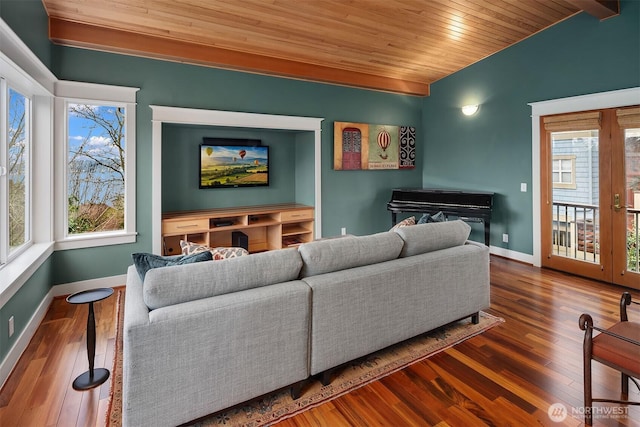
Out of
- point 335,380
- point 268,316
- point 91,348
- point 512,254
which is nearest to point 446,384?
point 335,380

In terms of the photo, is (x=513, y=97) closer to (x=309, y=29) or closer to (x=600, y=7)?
(x=600, y=7)

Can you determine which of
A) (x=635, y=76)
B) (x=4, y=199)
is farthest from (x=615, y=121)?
(x=4, y=199)

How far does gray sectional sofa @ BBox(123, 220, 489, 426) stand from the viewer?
1.68 metres

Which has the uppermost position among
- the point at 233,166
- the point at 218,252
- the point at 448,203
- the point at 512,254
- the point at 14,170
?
the point at 233,166

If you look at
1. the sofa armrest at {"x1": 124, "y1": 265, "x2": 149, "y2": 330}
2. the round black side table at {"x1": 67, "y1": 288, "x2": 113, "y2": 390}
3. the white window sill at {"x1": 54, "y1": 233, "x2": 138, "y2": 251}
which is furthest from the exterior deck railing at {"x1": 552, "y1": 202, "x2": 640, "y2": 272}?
the white window sill at {"x1": 54, "y1": 233, "x2": 138, "y2": 251}

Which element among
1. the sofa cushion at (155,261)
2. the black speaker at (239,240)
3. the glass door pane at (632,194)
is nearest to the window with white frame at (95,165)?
the black speaker at (239,240)

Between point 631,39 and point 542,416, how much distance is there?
421 centimetres

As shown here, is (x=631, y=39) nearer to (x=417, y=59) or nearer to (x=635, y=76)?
(x=635, y=76)

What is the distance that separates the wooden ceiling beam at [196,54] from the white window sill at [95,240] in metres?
2.01

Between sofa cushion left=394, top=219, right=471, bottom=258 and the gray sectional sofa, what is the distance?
0.04ft

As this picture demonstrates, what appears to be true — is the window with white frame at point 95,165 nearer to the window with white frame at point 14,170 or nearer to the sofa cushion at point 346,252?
the window with white frame at point 14,170

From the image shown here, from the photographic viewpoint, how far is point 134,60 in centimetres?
400

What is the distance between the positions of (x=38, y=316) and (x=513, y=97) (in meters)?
6.16

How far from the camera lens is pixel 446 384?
2.27 metres
